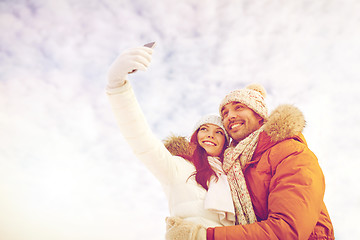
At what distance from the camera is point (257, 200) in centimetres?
224

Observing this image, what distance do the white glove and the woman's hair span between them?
1.21 metres

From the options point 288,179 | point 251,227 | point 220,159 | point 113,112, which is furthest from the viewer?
point 220,159

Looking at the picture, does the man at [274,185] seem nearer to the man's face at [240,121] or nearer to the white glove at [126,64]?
the man's face at [240,121]

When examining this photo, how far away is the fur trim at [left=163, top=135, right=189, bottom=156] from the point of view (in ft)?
9.99

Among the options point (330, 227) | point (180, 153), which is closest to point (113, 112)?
point (180, 153)

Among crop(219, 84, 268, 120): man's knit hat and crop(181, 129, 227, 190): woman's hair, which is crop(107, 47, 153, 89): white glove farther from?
crop(219, 84, 268, 120): man's knit hat

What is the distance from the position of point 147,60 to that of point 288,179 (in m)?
1.48

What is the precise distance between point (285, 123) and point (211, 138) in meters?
0.89

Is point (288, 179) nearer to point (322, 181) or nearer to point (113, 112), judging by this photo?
point (322, 181)

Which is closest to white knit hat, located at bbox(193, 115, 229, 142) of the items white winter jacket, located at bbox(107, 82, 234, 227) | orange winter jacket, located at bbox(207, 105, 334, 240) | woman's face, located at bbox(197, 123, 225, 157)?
woman's face, located at bbox(197, 123, 225, 157)

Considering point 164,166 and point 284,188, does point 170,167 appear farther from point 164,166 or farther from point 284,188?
point 284,188

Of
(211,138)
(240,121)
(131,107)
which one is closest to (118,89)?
(131,107)

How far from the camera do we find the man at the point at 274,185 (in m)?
1.79

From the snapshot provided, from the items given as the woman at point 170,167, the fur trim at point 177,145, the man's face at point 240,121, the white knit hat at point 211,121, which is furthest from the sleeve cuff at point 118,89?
the man's face at point 240,121
